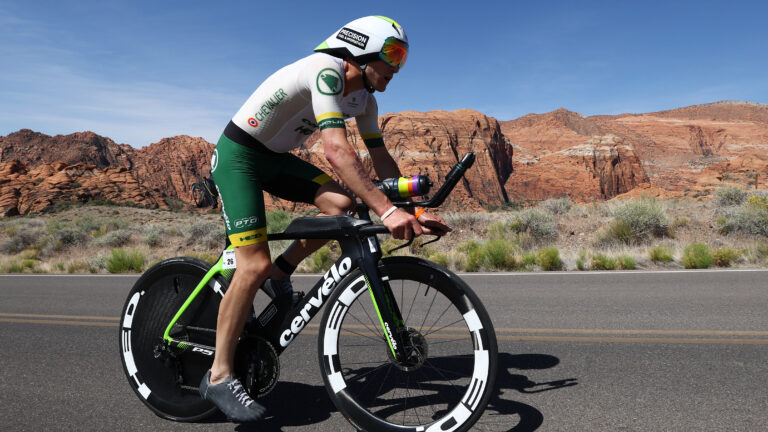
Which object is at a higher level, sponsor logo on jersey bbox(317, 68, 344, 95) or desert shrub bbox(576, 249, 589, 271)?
sponsor logo on jersey bbox(317, 68, 344, 95)

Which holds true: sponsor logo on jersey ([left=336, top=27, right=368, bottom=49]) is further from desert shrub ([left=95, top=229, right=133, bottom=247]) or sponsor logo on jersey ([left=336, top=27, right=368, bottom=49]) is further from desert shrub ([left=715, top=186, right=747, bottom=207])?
desert shrub ([left=715, top=186, right=747, bottom=207])

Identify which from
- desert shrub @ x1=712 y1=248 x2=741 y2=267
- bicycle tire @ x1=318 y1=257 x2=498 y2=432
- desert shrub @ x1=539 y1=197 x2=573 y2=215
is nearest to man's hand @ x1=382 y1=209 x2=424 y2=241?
bicycle tire @ x1=318 y1=257 x2=498 y2=432

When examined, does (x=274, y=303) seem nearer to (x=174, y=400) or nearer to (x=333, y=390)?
(x=333, y=390)

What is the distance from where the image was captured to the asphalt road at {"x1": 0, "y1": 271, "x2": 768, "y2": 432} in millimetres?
2910

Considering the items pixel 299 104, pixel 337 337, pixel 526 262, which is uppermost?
pixel 299 104

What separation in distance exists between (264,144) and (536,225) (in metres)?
12.5

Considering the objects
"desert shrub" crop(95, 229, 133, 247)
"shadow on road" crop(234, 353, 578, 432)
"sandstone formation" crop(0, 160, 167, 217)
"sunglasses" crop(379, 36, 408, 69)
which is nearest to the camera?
"sunglasses" crop(379, 36, 408, 69)

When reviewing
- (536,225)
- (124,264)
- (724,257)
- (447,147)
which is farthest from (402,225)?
(447,147)

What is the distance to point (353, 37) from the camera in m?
2.55

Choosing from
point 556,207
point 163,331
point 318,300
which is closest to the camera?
point 318,300

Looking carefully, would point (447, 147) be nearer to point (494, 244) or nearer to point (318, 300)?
point (494, 244)

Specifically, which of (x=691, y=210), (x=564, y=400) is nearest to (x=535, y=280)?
(x=564, y=400)

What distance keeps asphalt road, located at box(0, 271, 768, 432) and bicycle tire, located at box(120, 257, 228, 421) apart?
134 millimetres

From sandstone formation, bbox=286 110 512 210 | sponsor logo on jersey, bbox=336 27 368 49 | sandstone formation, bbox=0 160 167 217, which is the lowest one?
sponsor logo on jersey, bbox=336 27 368 49
